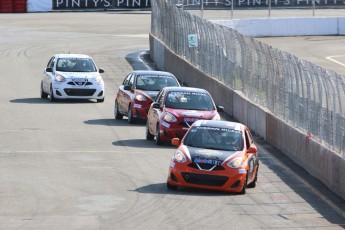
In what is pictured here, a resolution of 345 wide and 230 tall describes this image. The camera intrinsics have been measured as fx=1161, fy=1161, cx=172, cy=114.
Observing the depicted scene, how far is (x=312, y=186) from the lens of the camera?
72.9 feet

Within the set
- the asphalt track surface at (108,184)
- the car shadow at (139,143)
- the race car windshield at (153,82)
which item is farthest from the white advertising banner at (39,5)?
the car shadow at (139,143)

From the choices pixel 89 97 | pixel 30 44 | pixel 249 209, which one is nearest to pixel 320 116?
pixel 249 209

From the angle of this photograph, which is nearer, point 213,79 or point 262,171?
point 262,171

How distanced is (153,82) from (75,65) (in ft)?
19.5

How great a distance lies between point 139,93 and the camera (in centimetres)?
3175

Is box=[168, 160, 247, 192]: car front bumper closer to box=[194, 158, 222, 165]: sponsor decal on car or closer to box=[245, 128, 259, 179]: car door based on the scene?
box=[194, 158, 222, 165]: sponsor decal on car

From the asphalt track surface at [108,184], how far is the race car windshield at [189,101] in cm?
118

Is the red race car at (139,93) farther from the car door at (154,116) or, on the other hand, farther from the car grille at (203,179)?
the car grille at (203,179)

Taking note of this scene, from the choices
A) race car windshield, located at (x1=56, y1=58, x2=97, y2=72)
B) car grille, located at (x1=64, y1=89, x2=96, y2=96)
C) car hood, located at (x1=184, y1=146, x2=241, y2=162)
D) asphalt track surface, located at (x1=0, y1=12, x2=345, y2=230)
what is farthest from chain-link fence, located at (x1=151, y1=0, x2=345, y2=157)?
car grille, located at (x1=64, y1=89, x2=96, y2=96)

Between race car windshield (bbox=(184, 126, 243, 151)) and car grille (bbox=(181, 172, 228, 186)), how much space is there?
36.8 inches

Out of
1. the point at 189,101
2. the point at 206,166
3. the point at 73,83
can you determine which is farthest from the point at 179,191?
the point at 73,83

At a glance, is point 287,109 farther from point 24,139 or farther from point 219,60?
point 219,60

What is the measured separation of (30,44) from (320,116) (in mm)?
34450

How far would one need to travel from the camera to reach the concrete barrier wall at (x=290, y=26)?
6022cm
